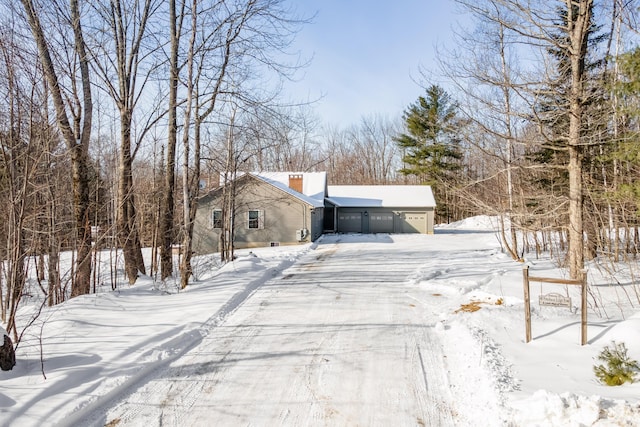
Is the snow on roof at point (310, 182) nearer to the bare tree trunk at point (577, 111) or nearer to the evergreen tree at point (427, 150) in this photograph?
the evergreen tree at point (427, 150)

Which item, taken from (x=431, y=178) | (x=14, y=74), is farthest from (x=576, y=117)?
(x=431, y=178)

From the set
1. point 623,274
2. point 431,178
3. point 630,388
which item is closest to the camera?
point 630,388

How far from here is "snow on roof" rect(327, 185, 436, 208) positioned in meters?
28.9

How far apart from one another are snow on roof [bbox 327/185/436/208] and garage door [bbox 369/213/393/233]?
2.70 ft

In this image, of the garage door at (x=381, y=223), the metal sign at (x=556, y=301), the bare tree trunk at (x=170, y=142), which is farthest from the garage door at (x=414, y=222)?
the metal sign at (x=556, y=301)

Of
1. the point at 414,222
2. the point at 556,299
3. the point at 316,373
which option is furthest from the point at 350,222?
the point at 316,373

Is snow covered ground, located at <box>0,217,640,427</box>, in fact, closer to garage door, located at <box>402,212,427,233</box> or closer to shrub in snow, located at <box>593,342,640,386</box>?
shrub in snow, located at <box>593,342,640,386</box>

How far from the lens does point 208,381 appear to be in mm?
3963

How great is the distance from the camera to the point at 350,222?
29.4 meters

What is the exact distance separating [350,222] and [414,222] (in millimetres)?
4921

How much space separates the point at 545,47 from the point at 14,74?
8.32 metres

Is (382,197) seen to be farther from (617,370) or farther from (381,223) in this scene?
(617,370)

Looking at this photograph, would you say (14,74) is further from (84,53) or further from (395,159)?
(395,159)

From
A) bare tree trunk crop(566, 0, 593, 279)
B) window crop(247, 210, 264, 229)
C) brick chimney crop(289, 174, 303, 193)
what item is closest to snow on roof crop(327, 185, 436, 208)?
brick chimney crop(289, 174, 303, 193)
